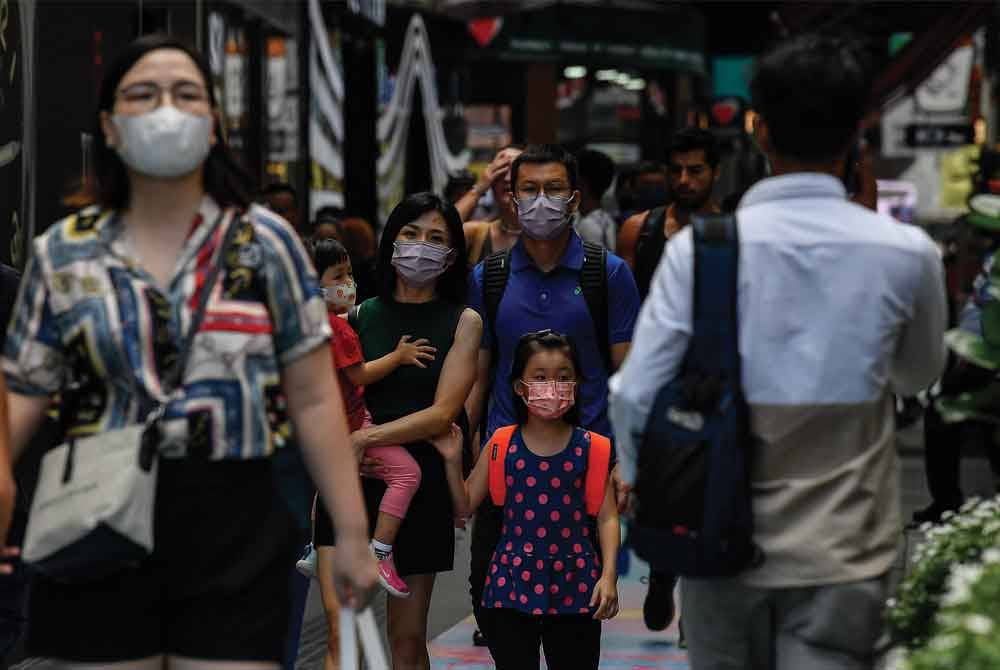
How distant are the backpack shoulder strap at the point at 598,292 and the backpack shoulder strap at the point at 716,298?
2.47 metres

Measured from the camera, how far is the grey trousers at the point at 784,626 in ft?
13.2

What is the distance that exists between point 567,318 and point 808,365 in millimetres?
2500

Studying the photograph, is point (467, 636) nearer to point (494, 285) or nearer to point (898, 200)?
point (494, 285)

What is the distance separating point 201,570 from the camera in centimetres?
405

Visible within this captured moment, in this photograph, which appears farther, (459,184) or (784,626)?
(459,184)

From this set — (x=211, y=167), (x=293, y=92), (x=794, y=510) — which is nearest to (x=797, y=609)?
(x=794, y=510)

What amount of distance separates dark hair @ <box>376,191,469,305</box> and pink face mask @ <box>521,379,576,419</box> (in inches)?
26.8

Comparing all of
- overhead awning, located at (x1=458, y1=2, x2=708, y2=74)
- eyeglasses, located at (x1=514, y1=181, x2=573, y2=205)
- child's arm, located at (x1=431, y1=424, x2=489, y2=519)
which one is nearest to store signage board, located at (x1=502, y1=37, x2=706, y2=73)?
overhead awning, located at (x1=458, y1=2, x2=708, y2=74)

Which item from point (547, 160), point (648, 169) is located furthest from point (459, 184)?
point (547, 160)

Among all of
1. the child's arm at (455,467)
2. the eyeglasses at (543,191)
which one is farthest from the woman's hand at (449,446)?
the eyeglasses at (543,191)

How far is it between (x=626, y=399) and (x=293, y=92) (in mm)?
11942

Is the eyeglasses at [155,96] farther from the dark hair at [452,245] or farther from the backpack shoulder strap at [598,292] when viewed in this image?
the backpack shoulder strap at [598,292]

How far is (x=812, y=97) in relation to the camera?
13.4ft

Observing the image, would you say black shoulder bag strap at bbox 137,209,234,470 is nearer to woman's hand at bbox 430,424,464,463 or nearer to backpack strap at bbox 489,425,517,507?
backpack strap at bbox 489,425,517,507
